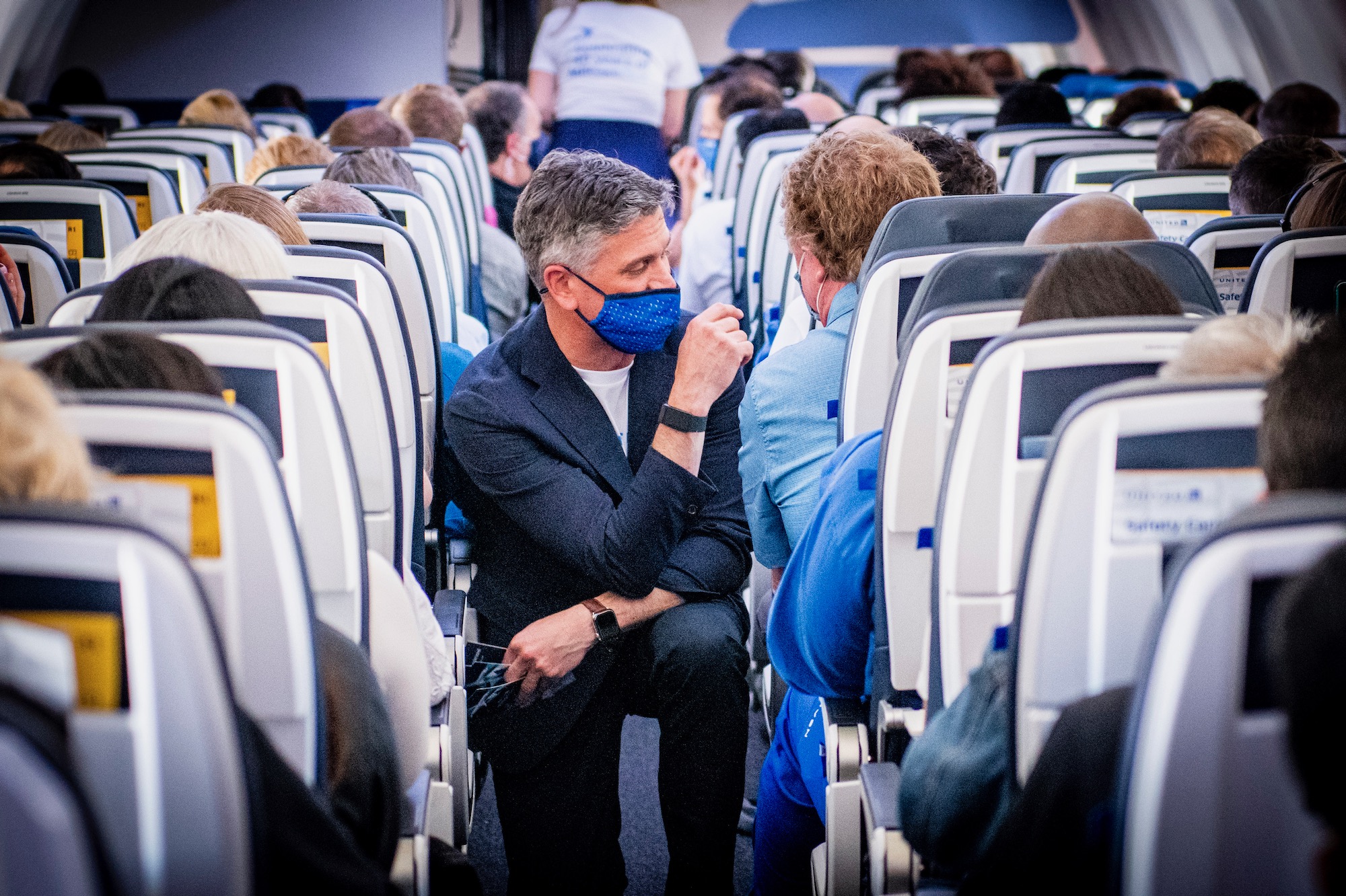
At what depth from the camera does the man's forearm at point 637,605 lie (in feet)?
7.53

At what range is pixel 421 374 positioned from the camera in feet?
9.59

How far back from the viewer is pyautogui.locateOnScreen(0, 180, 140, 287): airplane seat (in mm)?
3621

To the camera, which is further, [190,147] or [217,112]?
[217,112]

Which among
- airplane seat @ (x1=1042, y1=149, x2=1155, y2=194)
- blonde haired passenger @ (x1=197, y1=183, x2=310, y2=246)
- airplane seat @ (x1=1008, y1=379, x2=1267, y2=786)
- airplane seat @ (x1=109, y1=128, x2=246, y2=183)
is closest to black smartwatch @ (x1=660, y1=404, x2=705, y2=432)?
blonde haired passenger @ (x1=197, y1=183, x2=310, y2=246)

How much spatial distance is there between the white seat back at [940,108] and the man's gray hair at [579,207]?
Result: 5.29 m

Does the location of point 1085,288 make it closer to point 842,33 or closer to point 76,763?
point 76,763

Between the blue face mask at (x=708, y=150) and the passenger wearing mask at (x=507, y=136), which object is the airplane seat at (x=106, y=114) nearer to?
the passenger wearing mask at (x=507, y=136)

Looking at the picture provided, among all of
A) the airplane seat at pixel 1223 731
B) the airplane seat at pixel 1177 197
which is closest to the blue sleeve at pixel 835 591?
the airplane seat at pixel 1223 731

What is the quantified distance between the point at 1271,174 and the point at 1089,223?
1.61 meters

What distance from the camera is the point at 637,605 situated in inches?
90.8

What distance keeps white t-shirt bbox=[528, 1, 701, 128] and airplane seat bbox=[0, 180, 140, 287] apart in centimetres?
346

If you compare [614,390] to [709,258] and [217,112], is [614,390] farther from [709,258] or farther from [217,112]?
[217,112]

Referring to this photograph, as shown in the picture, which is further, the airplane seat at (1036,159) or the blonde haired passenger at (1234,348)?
the airplane seat at (1036,159)

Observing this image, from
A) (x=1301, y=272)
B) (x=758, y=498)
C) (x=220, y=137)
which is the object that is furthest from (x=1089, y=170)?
(x=220, y=137)
